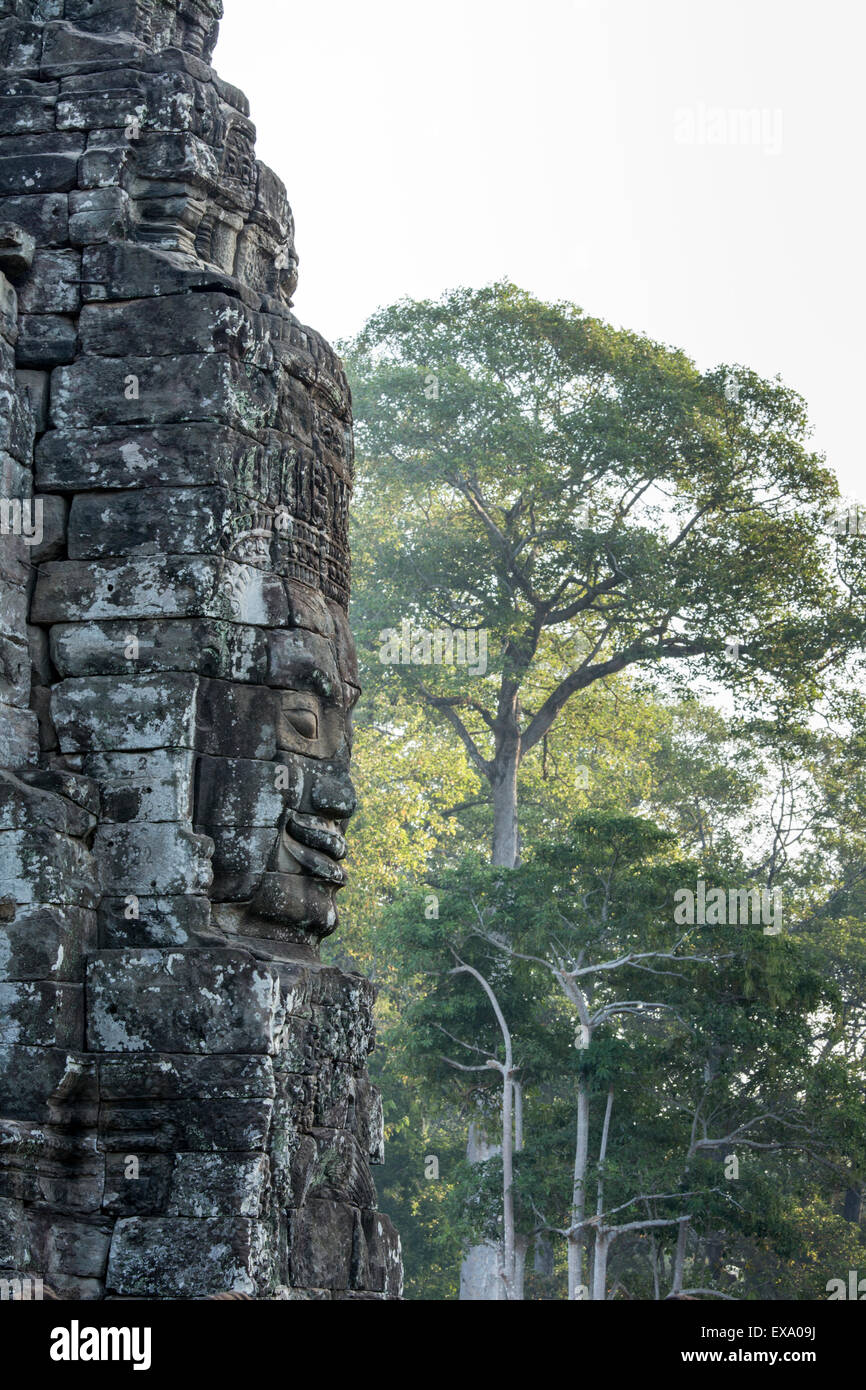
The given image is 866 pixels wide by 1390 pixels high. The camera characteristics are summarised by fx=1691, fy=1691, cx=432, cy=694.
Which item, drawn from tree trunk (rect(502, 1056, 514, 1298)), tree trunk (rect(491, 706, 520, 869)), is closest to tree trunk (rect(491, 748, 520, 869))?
tree trunk (rect(491, 706, 520, 869))

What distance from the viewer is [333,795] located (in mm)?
6723

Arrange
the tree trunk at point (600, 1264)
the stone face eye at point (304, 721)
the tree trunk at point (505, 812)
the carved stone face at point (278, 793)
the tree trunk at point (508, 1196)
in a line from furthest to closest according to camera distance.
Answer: the tree trunk at point (505, 812) < the tree trunk at point (508, 1196) < the tree trunk at point (600, 1264) < the stone face eye at point (304, 721) < the carved stone face at point (278, 793)

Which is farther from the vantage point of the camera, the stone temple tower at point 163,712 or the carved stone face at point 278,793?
the carved stone face at point 278,793

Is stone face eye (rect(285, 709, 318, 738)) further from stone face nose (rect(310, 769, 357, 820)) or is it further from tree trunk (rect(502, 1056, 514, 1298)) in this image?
tree trunk (rect(502, 1056, 514, 1298))

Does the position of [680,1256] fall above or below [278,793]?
below

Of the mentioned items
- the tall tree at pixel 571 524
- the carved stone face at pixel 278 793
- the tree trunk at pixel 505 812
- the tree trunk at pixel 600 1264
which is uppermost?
the tall tree at pixel 571 524

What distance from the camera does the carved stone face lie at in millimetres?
6422

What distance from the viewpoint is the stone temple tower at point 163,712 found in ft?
19.4

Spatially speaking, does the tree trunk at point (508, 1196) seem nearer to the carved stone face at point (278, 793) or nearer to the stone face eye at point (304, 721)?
the carved stone face at point (278, 793)

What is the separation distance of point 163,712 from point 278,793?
21.4 inches

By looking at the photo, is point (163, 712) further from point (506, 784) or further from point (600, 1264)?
point (506, 784)

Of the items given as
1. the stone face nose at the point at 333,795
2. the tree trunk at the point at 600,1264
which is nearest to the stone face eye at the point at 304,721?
the stone face nose at the point at 333,795

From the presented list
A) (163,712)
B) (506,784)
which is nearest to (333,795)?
(163,712)

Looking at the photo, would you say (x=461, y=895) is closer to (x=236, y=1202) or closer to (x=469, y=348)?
(x=469, y=348)
